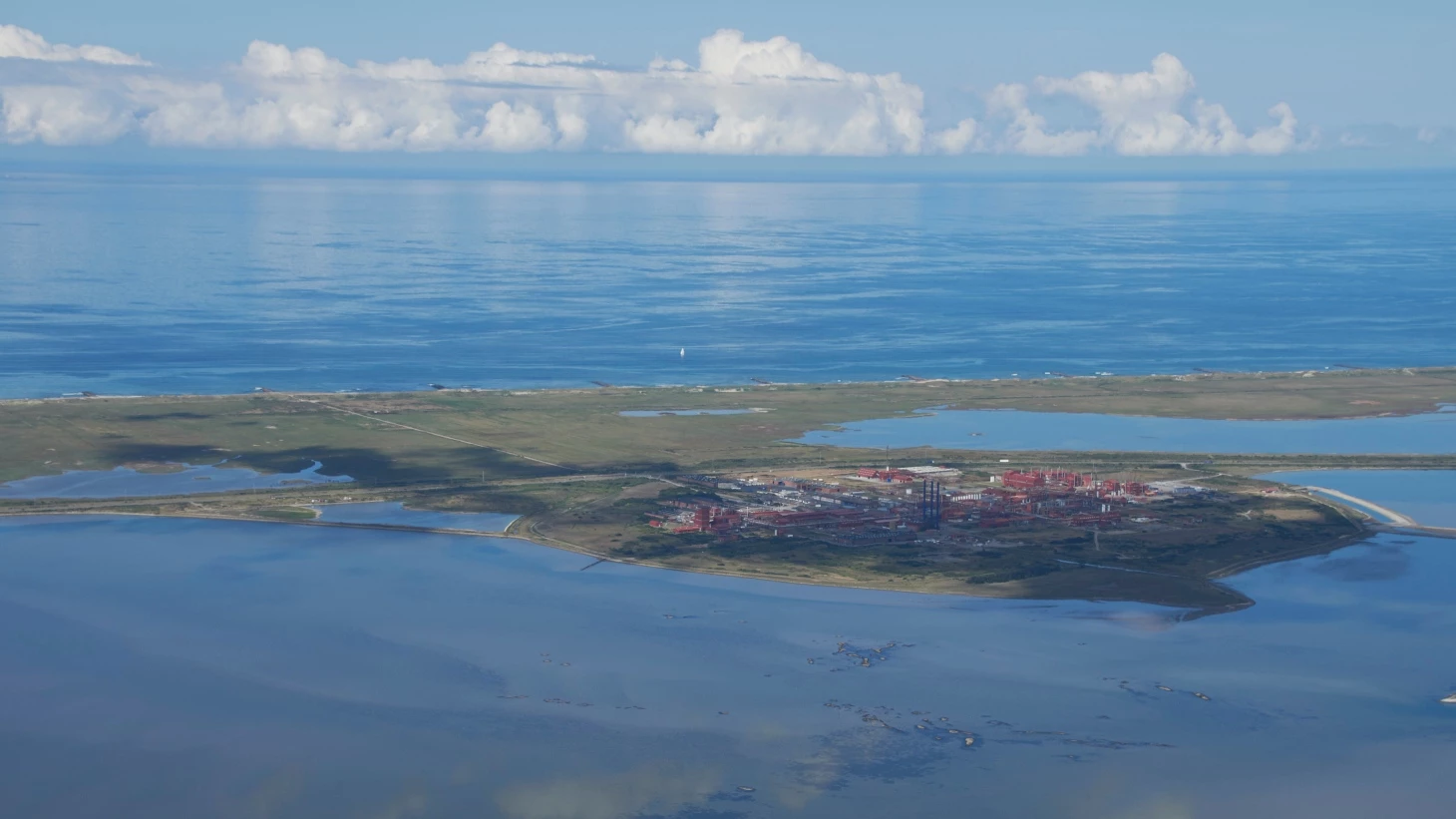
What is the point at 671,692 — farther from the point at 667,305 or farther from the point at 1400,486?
the point at 667,305

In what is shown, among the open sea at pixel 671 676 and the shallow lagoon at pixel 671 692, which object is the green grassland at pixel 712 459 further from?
the shallow lagoon at pixel 671 692

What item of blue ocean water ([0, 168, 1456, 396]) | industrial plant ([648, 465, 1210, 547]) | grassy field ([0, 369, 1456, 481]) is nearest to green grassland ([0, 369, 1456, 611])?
grassy field ([0, 369, 1456, 481])

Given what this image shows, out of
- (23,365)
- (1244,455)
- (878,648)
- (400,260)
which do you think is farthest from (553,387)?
(400,260)

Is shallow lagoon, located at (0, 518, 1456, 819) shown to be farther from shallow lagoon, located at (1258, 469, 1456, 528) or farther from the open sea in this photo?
shallow lagoon, located at (1258, 469, 1456, 528)

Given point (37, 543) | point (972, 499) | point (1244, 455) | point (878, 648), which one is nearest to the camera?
point (878, 648)

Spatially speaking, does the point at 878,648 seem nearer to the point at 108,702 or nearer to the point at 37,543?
the point at 108,702

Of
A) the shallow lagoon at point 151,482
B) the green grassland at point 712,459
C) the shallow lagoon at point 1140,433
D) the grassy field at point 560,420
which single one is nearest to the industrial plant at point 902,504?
the green grassland at point 712,459

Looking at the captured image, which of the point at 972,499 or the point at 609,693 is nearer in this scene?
the point at 609,693
